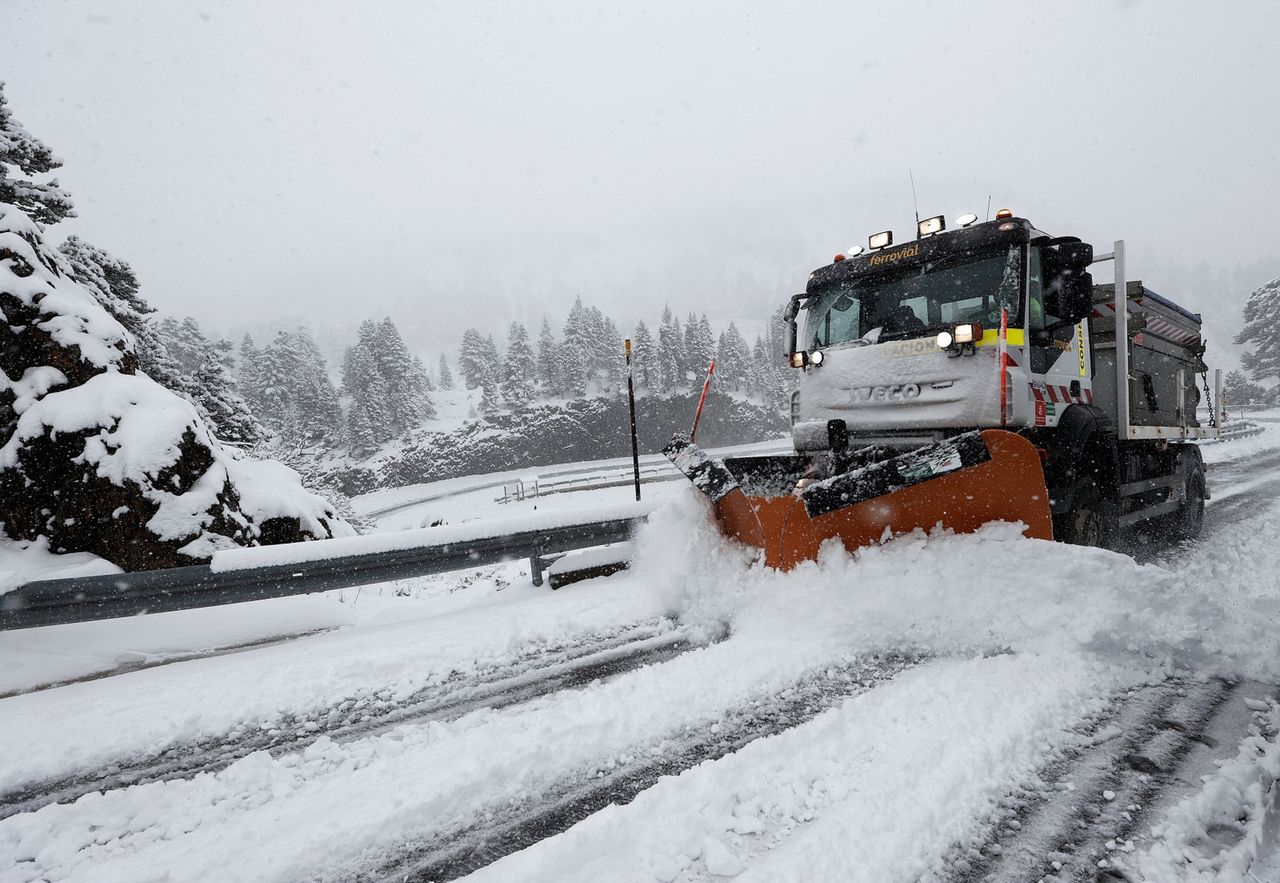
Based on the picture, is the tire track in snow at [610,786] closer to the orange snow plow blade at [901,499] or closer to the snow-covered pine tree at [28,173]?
the orange snow plow blade at [901,499]

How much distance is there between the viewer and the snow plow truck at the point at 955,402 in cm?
355

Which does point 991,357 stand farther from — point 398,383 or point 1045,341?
point 398,383

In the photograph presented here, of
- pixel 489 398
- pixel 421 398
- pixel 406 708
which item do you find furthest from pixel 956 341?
pixel 421 398

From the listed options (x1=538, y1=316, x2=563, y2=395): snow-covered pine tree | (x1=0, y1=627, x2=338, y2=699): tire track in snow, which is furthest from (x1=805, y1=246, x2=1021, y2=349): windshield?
(x1=538, y1=316, x2=563, y2=395): snow-covered pine tree

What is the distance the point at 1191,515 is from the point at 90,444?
12535mm

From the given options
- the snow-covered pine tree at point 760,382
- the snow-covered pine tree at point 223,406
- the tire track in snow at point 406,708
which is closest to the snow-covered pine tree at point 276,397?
the snow-covered pine tree at point 223,406

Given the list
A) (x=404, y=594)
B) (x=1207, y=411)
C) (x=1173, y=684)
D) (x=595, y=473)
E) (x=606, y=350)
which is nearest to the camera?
(x=1173, y=684)

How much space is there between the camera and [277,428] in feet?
155

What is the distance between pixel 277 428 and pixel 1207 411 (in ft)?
180

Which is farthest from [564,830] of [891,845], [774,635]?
[774,635]

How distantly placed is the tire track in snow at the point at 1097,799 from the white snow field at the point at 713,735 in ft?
0.04

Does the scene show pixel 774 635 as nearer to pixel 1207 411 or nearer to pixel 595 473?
pixel 1207 411

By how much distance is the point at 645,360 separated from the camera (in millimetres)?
59969

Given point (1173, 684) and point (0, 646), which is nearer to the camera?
point (1173, 684)
